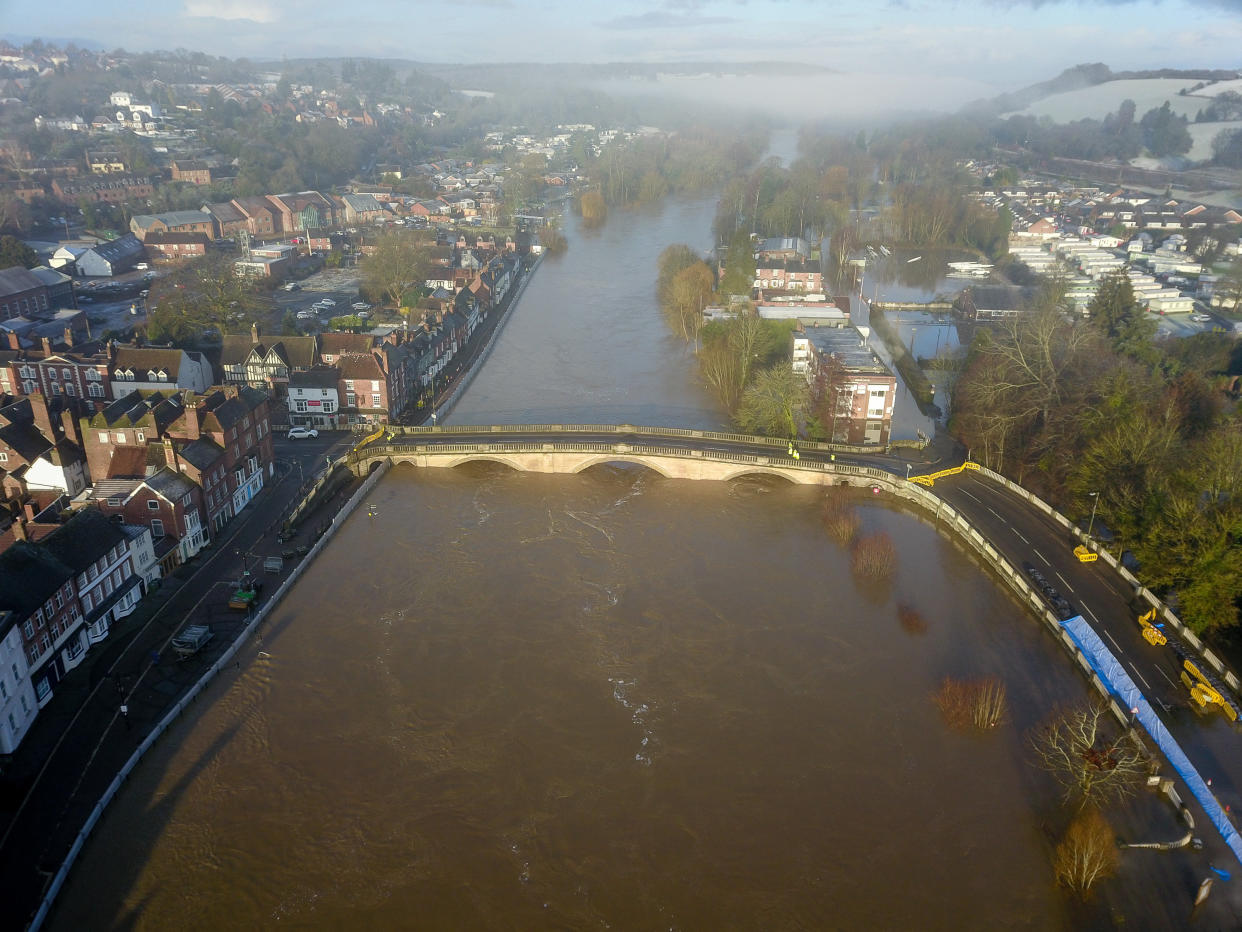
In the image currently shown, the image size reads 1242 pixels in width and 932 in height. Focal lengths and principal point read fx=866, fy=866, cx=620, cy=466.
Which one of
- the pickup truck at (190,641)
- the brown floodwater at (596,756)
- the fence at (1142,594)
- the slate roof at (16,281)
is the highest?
the slate roof at (16,281)

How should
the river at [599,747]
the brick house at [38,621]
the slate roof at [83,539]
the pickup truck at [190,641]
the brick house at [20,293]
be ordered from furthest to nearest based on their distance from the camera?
the brick house at [20,293], the pickup truck at [190,641], the slate roof at [83,539], the brick house at [38,621], the river at [599,747]

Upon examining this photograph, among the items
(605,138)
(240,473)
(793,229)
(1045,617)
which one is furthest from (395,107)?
(1045,617)

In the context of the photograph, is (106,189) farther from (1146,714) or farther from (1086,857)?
(1086,857)

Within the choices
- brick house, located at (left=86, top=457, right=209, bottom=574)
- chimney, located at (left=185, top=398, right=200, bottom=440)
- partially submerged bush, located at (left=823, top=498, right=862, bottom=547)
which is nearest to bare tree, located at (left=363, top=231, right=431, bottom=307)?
chimney, located at (left=185, top=398, right=200, bottom=440)

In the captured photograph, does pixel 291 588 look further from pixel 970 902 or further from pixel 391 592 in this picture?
pixel 970 902

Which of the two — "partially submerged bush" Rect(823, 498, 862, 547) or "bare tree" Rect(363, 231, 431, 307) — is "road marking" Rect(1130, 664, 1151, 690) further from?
"bare tree" Rect(363, 231, 431, 307)

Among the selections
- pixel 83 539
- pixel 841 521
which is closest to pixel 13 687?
pixel 83 539

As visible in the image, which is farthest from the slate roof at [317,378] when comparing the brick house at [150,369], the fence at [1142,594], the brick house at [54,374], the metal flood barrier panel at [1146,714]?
the metal flood barrier panel at [1146,714]

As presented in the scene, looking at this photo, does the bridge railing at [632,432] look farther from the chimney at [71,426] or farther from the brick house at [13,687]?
the brick house at [13,687]
